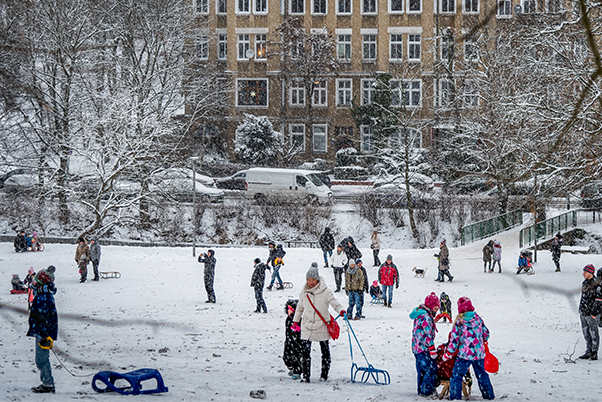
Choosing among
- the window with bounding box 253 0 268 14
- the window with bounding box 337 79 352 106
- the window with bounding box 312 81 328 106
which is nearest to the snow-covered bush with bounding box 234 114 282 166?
the window with bounding box 312 81 328 106

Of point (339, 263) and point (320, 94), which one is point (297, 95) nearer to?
A: point (320, 94)

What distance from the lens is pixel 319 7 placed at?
52406mm

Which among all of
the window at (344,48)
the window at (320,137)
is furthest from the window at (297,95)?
the window at (344,48)

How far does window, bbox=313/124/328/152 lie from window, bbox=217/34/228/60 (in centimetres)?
921

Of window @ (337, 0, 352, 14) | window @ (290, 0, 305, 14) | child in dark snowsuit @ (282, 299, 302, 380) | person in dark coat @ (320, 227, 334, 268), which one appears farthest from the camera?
window @ (290, 0, 305, 14)

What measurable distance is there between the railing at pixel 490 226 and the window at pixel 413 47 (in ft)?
79.2

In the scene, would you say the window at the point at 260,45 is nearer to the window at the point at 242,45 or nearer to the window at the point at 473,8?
Answer: the window at the point at 242,45

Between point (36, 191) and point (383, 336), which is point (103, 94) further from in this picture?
point (383, 336)

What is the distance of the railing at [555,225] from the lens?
1084 inches

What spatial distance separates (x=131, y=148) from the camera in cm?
3153

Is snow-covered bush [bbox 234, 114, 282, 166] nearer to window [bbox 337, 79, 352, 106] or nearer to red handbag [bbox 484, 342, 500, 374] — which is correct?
window [bbox 337, 79, 352, 106]

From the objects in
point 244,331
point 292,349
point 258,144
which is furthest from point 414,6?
point 292,349

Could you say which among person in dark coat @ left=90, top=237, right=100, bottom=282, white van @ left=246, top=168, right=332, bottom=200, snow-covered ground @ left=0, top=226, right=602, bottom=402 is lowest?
snow-covered ground @ left=0, top=226, right=602, bottom=402

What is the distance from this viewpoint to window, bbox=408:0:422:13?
51.1 meters
